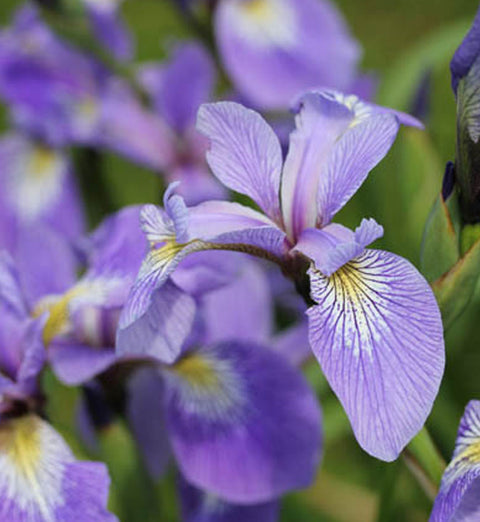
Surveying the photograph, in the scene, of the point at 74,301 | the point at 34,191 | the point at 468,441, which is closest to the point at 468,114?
the point at 468,441

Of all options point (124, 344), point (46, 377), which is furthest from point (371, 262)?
point (46, 377)

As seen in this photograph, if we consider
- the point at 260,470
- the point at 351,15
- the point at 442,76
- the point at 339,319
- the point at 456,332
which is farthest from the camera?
the point at 351,15

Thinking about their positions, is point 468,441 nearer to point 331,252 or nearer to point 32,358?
point 331,252

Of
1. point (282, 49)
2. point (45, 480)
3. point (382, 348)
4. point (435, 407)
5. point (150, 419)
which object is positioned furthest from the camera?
point (282, 49)

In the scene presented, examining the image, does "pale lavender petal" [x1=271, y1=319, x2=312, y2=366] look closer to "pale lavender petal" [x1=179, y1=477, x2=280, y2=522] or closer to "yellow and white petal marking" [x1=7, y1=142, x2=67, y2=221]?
"pale lavender petal" [x1=179, y1=477, x2=280, y2=522]

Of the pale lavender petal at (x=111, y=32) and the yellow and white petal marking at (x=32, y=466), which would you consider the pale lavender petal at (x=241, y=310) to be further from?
the pale lavender petal at (x=111, y=32)

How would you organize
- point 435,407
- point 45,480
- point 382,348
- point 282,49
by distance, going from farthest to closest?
1. point 282,49
2. point 435,407
3. point 45,480
4. point 382,348

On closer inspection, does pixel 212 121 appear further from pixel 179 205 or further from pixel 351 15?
pixel 351 15

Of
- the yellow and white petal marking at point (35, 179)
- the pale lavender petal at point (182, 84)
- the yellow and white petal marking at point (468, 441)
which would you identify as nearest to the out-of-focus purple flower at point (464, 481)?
the yellow and white petal marking at point (468, 441)
